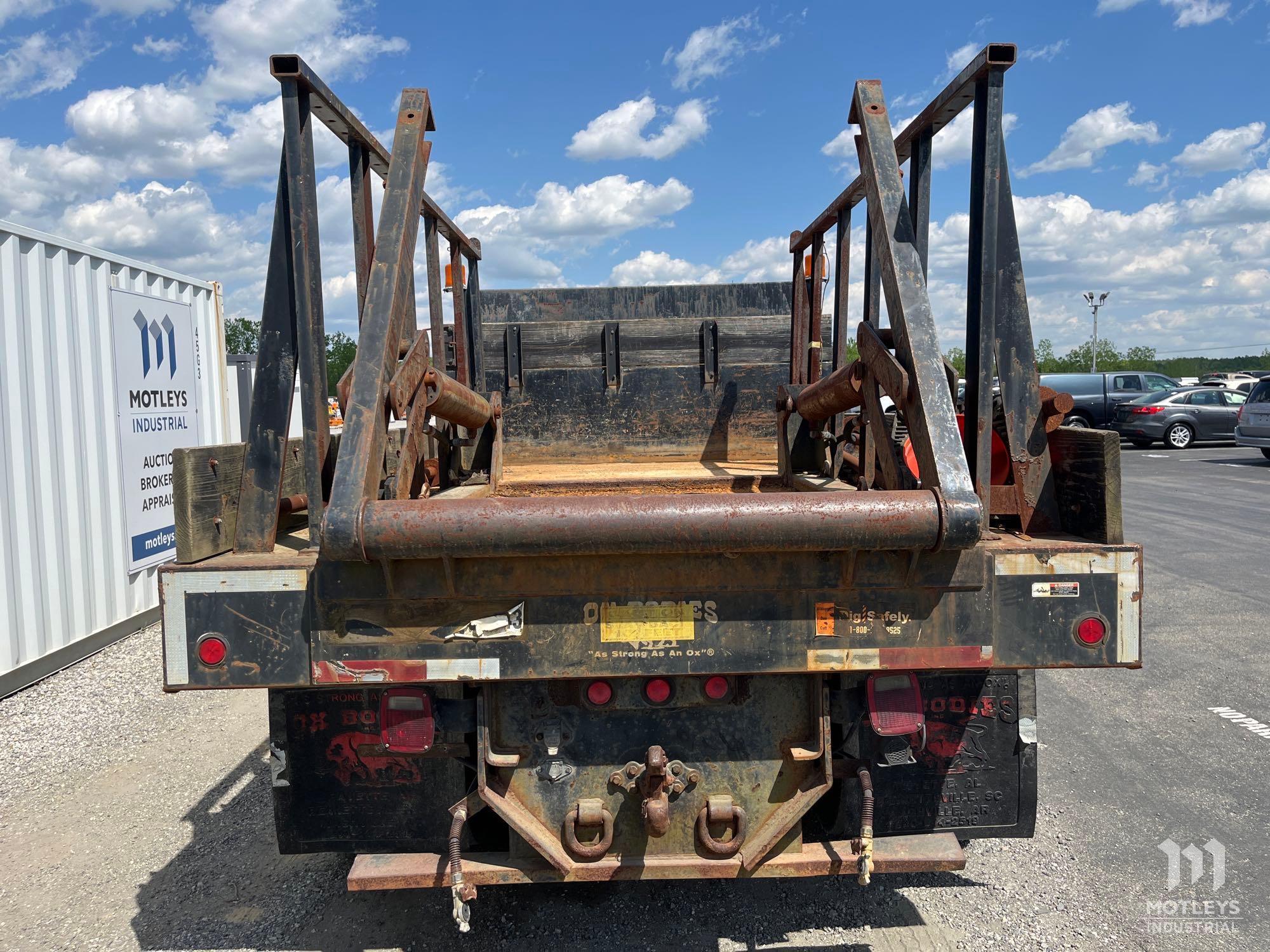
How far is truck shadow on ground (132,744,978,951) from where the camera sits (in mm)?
2916

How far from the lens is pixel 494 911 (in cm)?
308

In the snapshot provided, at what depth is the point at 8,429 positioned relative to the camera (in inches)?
225

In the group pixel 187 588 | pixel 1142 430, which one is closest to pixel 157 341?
pixel 187 588

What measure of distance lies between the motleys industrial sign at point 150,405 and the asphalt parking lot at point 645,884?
1.89 m

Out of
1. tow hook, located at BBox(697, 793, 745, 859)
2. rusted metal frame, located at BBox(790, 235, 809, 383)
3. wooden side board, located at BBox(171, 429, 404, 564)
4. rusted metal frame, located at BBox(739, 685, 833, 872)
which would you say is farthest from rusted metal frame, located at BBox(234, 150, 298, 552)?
rusted metal frame, located at BBox(790, 235, 809, 383)

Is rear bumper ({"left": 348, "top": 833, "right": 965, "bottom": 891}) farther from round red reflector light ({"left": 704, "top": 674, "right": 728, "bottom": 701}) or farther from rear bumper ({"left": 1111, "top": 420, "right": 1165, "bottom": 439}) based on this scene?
rear bumper ({"left": 1111, "top": 420, "right": 1165, "bottom": 439})

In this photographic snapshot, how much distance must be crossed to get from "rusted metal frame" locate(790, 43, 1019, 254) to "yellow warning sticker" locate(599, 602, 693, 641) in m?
1.78

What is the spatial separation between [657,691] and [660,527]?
693 millimetres

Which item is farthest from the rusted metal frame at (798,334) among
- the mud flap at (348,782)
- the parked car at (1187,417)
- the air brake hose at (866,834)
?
the parked car at (1187,417)

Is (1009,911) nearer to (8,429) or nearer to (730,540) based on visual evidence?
(730,540)

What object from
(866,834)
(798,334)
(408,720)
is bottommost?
(866,834)

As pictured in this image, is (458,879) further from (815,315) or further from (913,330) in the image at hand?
(815,315)

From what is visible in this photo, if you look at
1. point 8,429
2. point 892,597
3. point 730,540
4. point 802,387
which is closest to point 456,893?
point 730,540

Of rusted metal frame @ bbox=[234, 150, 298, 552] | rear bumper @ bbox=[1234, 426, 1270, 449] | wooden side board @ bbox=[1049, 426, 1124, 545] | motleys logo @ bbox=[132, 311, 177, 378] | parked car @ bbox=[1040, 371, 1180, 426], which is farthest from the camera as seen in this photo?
parked car @ bbox=[1040, 371, 1180, 426]
